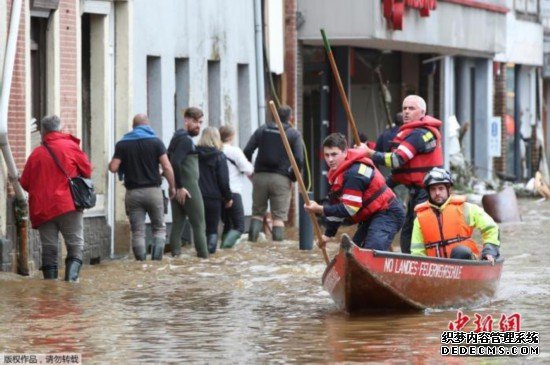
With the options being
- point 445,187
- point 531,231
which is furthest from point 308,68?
point 445,187

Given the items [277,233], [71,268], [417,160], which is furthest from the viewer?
[277,233]

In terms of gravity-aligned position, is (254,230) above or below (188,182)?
below

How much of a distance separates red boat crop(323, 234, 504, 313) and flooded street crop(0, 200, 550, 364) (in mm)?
138

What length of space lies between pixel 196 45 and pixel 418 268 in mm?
12102

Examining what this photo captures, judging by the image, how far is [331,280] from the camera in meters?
16.1

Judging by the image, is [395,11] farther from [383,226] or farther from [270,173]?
[383,226]

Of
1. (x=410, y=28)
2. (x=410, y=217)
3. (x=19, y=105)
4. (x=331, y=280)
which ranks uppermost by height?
(x=410, y=28)

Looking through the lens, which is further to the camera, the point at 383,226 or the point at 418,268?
the point at 383,226

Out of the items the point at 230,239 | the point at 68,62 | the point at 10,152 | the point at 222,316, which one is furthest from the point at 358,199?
the point at 230,239

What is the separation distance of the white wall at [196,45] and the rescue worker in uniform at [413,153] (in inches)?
274

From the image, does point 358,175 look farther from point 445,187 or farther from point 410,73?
point 410,73

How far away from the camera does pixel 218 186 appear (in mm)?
23828

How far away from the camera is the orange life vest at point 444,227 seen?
16.5 meters

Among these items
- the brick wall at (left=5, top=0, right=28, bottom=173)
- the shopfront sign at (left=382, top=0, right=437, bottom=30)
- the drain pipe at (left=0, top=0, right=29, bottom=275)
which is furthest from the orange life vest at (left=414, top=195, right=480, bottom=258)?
the shopfront sign at (left=382, top=0, right=437, bottom=30)
